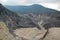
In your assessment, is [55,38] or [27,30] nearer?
[55,38]

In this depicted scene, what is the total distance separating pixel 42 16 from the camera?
4340 mm

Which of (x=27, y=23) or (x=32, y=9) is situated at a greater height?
(x=32, y=9)

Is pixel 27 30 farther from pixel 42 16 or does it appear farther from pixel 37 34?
pixel 42 16

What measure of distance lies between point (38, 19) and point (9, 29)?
799 millimetres

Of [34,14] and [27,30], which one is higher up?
[34,14]

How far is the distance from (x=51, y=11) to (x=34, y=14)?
17.9 inches

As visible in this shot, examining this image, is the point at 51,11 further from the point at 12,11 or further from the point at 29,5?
the point at 12,11

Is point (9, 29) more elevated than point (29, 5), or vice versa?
point (29, 5)

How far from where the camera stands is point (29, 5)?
4.25 m

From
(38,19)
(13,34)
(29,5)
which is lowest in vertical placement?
(13,34)

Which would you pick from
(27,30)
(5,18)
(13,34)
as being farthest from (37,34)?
(5,18)

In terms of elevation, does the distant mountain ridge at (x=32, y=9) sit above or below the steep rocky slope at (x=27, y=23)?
above

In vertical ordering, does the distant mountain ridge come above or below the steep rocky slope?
above

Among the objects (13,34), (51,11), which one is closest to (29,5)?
(51,11)
